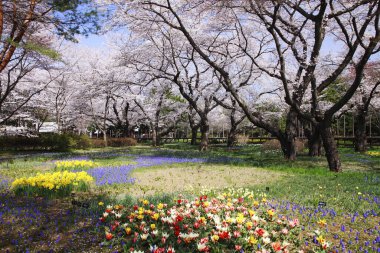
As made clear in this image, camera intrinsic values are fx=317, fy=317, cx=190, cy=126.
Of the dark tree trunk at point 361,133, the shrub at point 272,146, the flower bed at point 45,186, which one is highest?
the dark tree trunk at point 361,133

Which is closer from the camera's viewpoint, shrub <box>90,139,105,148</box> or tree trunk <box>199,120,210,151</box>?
tree trunk <box>199,120,210,151</box>

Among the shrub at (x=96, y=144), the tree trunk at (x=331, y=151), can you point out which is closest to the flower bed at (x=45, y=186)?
the tree trunk at (x=331, y=151)

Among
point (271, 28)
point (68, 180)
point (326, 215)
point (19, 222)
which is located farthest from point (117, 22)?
point (326, 215)

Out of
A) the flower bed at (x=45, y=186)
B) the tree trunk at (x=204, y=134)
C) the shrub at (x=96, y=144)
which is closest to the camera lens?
the flower bed at (x=45, y=186)

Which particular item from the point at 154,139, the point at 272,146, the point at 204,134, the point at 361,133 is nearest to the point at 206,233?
the point at 204,134

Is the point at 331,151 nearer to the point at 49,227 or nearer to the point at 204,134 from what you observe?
the point at 49,227

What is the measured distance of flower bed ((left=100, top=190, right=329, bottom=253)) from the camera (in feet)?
12.3

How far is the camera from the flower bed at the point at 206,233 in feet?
12.3

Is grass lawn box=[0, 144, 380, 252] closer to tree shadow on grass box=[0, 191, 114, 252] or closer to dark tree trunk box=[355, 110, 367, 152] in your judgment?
tree shadow on grass box=[0, 191, 114, 252]

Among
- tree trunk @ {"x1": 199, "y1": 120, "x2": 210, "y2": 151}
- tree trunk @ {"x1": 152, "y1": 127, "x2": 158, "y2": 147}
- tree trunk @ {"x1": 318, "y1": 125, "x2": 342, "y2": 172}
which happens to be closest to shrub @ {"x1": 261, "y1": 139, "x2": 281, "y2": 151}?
tree trunk @ {"x1": 199, "y1": 120, "x2": 210, "y2": 151}

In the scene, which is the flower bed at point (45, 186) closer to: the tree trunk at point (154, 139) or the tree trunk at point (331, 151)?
the tree trunk at point (331, 151)

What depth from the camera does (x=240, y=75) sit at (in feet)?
81.1

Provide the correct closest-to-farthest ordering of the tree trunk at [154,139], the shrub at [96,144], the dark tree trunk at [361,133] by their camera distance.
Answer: the dark tree trunk at [361,133], the shrub at [96,144], the tree trunk at [154,139]

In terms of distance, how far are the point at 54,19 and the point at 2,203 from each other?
158 inches
